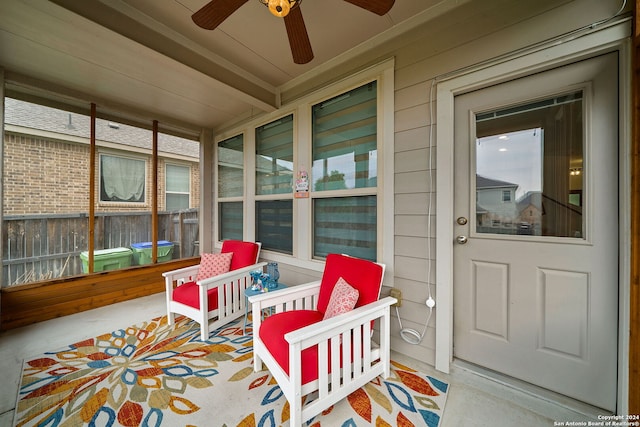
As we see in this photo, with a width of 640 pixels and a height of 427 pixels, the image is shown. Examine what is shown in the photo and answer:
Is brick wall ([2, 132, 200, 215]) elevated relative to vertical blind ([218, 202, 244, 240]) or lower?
elevated

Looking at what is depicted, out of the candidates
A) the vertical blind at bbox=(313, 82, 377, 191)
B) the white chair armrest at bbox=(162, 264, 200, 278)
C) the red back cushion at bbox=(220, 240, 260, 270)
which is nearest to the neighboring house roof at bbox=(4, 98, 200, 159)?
the white chair armrest at bbox=(162, 264, 200, 278)

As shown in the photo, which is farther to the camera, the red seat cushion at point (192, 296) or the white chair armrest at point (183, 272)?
the white chair armrest at point (183, 272)

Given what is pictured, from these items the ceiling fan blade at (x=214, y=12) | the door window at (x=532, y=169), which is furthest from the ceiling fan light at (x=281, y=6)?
the door window at (x=532, y=169)

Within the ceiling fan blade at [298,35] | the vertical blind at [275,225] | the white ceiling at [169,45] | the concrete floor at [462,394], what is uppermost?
the white ceiling at [169,45]

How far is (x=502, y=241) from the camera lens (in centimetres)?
165

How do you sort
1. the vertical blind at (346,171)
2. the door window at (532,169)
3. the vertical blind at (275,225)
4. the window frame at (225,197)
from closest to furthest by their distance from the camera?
the door window at (532,169) < the vertical blind at (346,171) < the vertical blind at (275,225) < the window frame at (225,197)

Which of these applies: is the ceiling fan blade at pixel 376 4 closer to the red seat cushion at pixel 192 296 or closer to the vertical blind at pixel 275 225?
the vertical blind at pixel 275 225

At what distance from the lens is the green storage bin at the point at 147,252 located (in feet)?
11.6

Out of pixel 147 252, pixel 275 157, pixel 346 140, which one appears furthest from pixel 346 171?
pixel 147 252

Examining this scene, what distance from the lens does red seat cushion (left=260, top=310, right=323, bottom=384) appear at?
1.33 metres

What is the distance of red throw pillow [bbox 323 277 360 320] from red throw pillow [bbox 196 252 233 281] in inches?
62.6

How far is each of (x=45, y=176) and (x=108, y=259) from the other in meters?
1.26

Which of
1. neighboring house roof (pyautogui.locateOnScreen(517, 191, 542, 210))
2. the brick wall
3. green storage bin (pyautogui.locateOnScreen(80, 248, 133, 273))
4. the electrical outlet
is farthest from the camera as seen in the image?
green storage bin (pyautogui.locateOnScreen(80, 248, 133, 273))

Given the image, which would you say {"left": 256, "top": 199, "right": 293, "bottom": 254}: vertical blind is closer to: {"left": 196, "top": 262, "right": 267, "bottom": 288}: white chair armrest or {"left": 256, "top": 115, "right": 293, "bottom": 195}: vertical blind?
{"left": 256, "top": 115, "right": 293, "bottom": 195}: vertical blind
